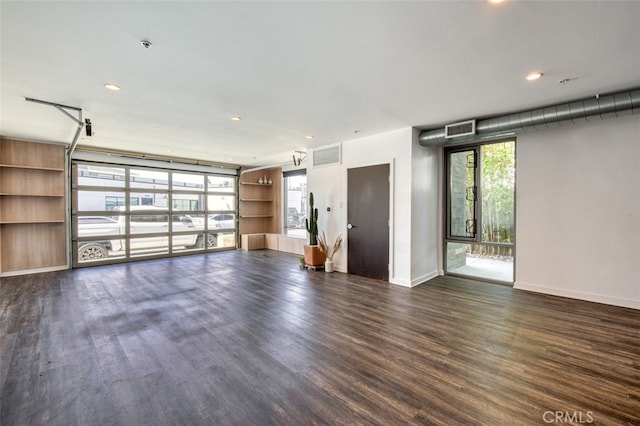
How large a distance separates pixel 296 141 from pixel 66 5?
12.9ft

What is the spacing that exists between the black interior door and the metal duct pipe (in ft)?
4.54

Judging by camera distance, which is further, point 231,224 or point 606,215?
point 231,224

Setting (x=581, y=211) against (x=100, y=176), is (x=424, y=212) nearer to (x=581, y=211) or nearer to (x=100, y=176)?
(x=581, y=211)

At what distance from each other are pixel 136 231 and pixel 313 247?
183 inches

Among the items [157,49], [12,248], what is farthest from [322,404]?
[12,248]

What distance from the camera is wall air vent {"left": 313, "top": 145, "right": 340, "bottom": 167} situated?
18.7ft

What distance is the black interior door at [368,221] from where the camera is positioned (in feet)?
16.2

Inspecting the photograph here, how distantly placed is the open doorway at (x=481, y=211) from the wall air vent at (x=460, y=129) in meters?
0.94

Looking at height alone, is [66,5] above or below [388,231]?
above

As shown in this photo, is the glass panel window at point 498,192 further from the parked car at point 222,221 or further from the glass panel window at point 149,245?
the glass panel window at point 149,245

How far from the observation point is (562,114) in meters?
3.44

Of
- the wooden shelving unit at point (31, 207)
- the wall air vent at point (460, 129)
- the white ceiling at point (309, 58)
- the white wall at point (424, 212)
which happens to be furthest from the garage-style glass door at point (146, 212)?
the wall air vent at point (460, 129)

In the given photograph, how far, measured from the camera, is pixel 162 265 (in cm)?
627

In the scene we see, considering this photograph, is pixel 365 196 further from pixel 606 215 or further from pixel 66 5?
pixel 66 5
